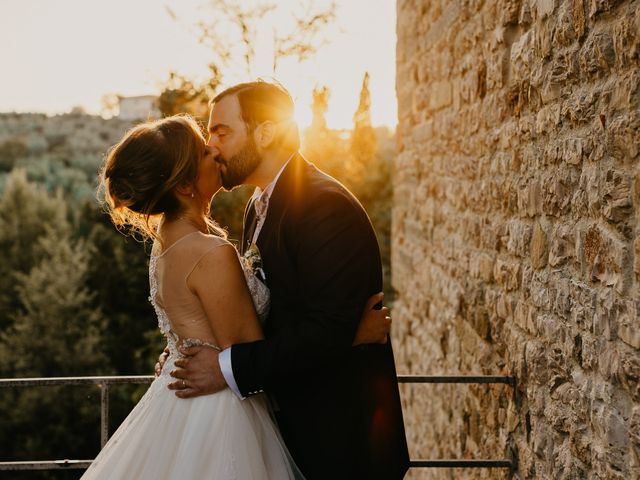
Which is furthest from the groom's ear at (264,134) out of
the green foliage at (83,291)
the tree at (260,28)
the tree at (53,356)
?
the tree at (53,356)

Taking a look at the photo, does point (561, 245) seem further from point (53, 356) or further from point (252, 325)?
point (53, 356)

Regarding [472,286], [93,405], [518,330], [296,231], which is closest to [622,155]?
[296,231]

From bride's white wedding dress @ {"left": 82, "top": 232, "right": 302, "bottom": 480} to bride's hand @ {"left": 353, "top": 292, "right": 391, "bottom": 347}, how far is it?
0.35 meters

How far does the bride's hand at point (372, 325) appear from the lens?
2602mm

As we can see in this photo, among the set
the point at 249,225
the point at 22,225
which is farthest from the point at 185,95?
the point at 249,225

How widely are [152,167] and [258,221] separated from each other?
490mm

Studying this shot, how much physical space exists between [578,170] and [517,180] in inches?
30.5

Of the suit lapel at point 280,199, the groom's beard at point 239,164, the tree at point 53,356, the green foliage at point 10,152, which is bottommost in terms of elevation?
the tree at point 53,356

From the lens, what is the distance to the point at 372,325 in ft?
8.59

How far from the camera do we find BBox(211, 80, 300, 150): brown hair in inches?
111

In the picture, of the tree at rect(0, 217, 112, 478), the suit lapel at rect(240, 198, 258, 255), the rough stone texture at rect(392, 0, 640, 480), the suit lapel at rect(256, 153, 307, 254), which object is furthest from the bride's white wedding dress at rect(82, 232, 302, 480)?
the tree at rect(0, 217, 112, 478)

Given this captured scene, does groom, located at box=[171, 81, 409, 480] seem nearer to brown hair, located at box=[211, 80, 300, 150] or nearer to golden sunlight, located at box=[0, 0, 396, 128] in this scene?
brown hair, located at box=[211, 80, 300, 150]

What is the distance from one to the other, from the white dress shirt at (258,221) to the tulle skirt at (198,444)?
0.07 metres

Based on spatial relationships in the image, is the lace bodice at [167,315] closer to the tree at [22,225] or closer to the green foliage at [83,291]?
the green foliage at [83,291]
